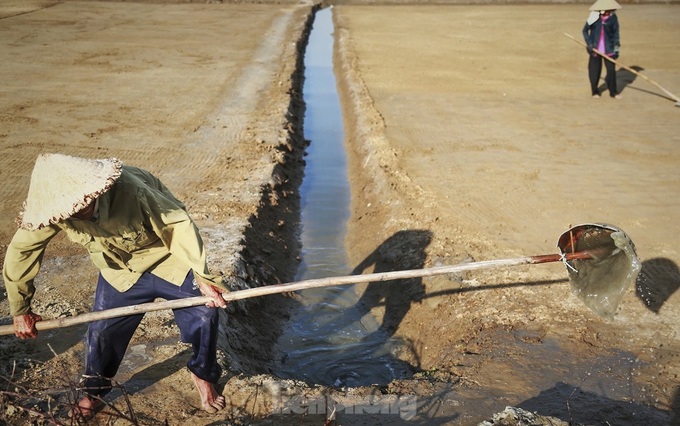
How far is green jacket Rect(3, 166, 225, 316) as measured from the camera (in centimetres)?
349

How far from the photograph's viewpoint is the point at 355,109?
11.5 m

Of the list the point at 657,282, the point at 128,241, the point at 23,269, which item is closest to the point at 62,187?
the point at 128,241

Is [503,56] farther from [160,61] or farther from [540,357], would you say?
[540,357]

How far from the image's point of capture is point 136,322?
397cm

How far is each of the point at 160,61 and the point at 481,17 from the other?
39.5 feet

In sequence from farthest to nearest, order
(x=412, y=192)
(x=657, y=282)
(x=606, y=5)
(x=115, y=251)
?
(x=606, y=5) < (x=412, y=192) < (x=657, y=282) < (x=115, y=251)

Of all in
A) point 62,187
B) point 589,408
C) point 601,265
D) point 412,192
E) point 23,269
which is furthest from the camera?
point 412,192

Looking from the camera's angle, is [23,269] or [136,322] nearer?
[23,269]

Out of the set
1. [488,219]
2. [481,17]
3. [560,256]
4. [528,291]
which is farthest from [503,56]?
[560,256]

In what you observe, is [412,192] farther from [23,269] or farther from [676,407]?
[23,269]

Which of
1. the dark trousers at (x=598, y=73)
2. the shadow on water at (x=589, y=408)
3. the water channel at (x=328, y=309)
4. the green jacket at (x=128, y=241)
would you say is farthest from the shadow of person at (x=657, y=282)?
the dark trousers at (x=598, y=73)

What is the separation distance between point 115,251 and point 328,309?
308 centimetres

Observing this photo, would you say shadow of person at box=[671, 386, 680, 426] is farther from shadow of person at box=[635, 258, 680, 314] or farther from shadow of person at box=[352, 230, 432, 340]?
shadow of person at box=[352, 230, 432, 340]

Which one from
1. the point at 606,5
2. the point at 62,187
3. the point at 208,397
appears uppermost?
→ the point at 606,5
